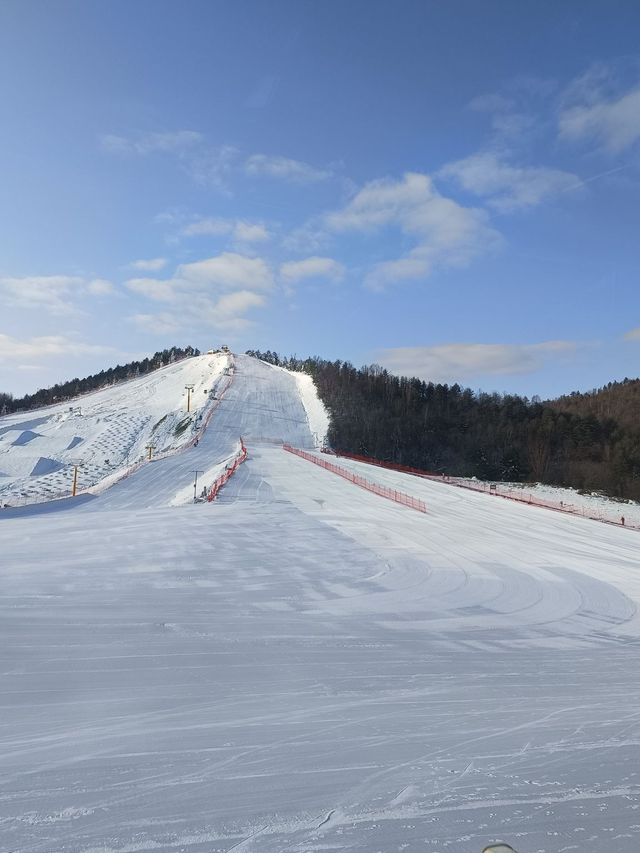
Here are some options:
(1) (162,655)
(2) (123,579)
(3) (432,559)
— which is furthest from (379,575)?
(1) (162,655)

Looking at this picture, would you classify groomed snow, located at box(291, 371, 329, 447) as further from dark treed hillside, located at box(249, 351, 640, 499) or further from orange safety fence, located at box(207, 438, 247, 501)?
orange safety fence, located at box(207, 438, 247, 501)

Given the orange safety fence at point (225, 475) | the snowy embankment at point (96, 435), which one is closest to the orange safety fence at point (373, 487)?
the orange safety fence at point (225, 475)

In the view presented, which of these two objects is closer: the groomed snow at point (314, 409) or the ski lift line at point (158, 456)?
the ski lift line at point (158, 456)

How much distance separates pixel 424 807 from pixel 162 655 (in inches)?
143

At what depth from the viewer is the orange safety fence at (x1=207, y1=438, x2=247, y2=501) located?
24464 millimetres

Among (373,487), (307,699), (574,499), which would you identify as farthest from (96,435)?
(307,699)

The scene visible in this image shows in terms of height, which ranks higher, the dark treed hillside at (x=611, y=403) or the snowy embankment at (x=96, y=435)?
the dark treed hillside at (x=611, y=403)

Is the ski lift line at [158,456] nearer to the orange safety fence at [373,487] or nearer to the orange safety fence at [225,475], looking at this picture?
the orange safety fence at [225,475]

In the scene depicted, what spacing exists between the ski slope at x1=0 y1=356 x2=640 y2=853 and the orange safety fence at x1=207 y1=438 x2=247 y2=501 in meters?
11.0

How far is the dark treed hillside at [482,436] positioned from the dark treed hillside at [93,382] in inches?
1972

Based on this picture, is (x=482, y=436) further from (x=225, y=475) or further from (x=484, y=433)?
(x=225, y=475)

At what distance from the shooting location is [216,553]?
39.1 ft

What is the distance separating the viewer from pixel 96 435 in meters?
60.3

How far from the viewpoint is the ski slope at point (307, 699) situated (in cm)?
353
